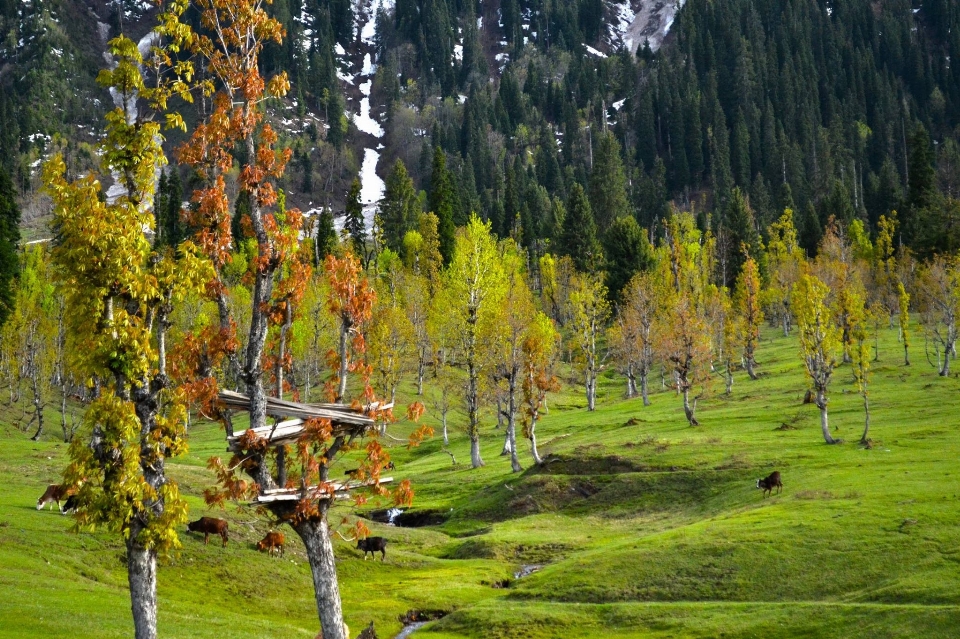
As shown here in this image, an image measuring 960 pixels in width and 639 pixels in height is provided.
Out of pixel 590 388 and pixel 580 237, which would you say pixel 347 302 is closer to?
pixel 590 388

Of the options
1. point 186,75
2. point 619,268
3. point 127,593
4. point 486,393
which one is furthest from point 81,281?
point 619,268

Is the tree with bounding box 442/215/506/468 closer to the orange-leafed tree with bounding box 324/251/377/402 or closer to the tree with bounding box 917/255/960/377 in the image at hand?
the tree with bounding box 917/255/960/377

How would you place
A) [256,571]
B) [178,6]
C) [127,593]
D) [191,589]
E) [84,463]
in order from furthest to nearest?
[256,571] → [191,589] → [127,593] → [178,6] → [84,463]

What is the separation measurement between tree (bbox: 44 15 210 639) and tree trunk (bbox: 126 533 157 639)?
28 mm

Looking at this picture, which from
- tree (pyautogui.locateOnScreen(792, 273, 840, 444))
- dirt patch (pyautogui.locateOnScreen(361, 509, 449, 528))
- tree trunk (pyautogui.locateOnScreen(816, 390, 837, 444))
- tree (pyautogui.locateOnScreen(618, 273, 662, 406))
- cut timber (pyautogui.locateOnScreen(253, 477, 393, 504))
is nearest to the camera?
cut timber (pyautogui.locateOnScreen(253, 477, 393, 504))

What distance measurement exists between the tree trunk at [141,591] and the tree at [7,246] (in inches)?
3192

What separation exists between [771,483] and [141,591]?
4005 cm

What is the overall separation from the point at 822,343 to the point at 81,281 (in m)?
59.2

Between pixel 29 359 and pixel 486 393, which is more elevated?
pixel 29 359

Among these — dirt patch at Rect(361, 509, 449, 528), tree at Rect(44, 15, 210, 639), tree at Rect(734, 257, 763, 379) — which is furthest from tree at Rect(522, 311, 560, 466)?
tree at Rect(44, 15, 210, 639)

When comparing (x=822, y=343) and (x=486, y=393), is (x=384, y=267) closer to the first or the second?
(x=486, y=393)

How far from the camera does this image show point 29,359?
103 m

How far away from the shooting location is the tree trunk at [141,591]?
78.8 feet

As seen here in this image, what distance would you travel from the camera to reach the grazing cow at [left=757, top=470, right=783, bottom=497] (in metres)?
53.3
